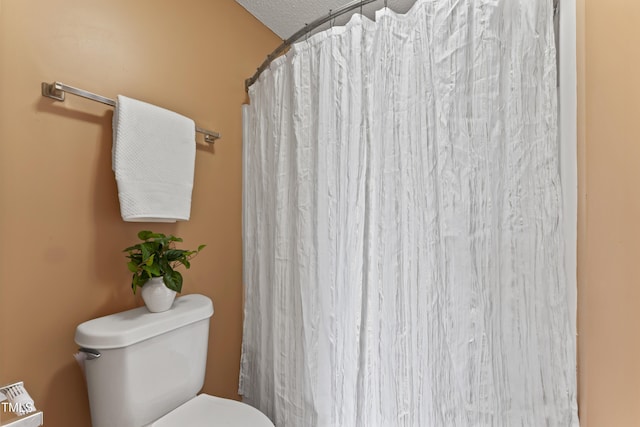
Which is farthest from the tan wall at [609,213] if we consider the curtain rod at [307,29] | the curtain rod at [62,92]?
the curtain rod at [62,92]

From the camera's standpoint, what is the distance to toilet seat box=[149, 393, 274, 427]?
1.02m

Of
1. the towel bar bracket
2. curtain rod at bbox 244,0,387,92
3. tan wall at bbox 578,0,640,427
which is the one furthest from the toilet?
curtain rod at bbox 244,0,387,92

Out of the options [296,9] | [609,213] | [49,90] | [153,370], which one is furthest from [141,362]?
[296,9]

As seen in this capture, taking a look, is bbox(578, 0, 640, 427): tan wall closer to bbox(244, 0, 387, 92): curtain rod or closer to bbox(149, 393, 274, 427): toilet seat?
bbox(244, 0, 387, 92): curtain rod

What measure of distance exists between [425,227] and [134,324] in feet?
3.27

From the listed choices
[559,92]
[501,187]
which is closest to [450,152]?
[501,187]

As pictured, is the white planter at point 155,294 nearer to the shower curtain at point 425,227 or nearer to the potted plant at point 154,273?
the potted plant at point 154,273

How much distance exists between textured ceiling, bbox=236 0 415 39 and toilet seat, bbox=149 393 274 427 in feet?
6.02

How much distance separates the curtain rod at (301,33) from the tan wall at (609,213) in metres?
0.65

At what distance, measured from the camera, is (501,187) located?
846 millimetres

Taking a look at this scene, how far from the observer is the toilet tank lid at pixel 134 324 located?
0.92m

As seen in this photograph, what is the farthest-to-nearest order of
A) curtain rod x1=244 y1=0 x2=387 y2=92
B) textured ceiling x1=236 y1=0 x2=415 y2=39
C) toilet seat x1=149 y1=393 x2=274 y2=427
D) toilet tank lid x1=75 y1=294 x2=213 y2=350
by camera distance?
textured ceiling x1=236 y1=0 x2=415 y2=39 → curtain rod x1=244 y1=0 x2=387 y2=92 → toilet seat x1=149 y1=393 x2=274 y2=427 → toilet tank lid x1=75 y1=294 x2=213 y2=350

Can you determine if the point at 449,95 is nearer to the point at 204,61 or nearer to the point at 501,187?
the point at 501,187

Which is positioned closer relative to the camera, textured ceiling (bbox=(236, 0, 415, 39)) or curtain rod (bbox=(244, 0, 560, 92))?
curtain rod (bbox=(244, 0, 560, 92))
